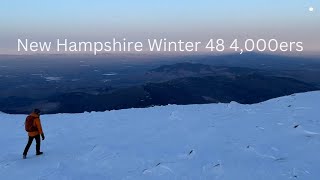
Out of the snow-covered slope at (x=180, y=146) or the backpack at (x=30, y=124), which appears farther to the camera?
the backpack at (x=30, y=124)

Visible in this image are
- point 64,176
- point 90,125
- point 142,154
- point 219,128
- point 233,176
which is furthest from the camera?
point 90,125

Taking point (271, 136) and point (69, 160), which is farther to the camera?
point (271, 136)

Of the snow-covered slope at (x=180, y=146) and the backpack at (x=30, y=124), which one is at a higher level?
the backpack at (x=30, y=124)

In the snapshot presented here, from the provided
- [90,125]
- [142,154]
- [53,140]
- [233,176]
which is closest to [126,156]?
[142,154]

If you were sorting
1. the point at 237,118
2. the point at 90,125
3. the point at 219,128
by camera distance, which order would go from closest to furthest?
the point at 219,128, the point at 237,118, the point at 90,125

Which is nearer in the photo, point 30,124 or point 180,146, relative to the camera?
point 30,124

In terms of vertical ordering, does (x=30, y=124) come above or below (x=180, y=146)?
above

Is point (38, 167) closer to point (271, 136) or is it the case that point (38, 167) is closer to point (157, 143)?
point (157, 143)

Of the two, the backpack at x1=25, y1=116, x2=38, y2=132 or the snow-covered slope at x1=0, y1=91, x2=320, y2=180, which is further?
the backpack at x1=25, y1=116, x2=38, y2=132
